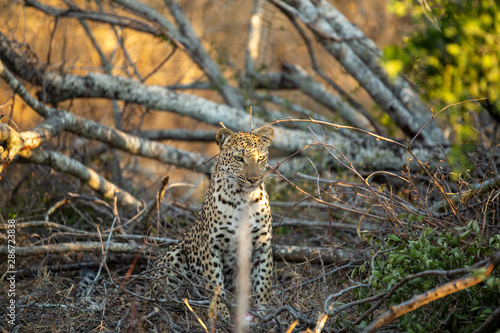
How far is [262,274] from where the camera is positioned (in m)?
4.93

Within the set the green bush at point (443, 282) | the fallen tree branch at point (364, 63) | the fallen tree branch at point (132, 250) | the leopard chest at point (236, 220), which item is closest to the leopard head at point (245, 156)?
the leopard chest at point (236, 220)

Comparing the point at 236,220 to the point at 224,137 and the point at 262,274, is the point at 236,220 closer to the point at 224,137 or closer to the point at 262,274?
the point at 262,274

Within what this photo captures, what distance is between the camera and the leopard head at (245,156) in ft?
15.7

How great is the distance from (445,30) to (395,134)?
261 inches

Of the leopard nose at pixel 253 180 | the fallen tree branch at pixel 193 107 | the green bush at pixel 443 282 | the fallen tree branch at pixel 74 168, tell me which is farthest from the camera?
the fallen tree branch at pixel 193 107

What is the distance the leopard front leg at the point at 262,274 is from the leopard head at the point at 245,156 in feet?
2.16

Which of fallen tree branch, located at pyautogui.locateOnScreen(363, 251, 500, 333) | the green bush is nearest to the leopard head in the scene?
the green bush

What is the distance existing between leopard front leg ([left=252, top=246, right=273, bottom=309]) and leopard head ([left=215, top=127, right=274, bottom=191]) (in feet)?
2.16

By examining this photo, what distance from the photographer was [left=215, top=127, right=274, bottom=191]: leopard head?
4.77 m

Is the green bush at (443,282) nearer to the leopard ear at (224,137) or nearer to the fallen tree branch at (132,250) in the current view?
the fallen tree branch at (132,250)

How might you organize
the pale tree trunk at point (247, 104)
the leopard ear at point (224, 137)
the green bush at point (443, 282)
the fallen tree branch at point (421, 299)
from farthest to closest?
the pale tree trunk at point (247, 104) < the leopard ear at point (224, 137) < the green bush at point (443, 282) < the fallen tree branch at point (421, 299)

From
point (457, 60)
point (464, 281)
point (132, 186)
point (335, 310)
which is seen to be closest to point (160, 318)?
point (335, 310)

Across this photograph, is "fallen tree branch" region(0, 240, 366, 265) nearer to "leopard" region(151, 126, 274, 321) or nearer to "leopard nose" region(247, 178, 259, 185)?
"leopard" region(151, 126, 274, 321)

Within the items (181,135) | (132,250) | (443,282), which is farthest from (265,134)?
(181,135)
